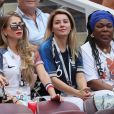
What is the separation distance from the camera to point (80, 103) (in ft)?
17.7

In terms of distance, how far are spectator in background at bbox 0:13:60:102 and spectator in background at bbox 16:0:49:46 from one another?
533 mm

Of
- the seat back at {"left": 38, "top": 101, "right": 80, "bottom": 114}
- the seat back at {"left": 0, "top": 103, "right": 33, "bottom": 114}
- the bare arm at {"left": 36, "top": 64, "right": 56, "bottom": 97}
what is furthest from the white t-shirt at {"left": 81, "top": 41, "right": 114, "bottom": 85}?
the seat back at {"left": 0, "top": 103, "right": 33, "bottom": 114}

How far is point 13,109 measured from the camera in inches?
186

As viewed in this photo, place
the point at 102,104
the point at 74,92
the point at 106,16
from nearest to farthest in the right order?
1. the point at 102,104
2. the point at 74,92
3. the point at 106,16

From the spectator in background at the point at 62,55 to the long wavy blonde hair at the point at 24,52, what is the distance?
23 cm

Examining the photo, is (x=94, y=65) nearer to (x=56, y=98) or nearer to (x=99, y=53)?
(x=99, y=53)

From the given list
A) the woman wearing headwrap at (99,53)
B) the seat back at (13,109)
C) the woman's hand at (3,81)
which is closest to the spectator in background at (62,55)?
the woman wearing headwrap at (99,53)

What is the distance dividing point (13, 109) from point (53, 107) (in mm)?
434

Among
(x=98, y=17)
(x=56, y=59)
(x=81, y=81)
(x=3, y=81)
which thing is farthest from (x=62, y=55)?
(x=3, y=81)

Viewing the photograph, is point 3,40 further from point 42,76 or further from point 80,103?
point 80,103

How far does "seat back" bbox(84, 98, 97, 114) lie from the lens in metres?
5.18

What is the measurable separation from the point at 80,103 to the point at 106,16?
3.67ft

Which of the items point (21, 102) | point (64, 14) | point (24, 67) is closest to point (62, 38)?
point (64, 14)

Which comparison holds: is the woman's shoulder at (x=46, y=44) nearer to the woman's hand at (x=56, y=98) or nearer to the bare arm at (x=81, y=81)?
the bare arm at (x=81, y=81)
